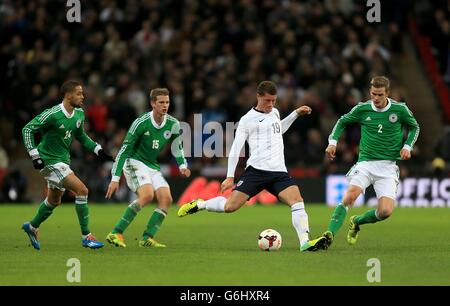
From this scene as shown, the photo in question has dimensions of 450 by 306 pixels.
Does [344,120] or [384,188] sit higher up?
[344,120]

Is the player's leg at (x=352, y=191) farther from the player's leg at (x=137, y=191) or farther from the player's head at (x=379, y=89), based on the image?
the player's leg at (x=137, y=191)

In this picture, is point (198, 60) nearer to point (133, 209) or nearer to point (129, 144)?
point (129, 144)

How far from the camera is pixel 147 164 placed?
13.8 meters

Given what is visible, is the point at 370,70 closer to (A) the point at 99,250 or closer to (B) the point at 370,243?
(B) the point at 370,243

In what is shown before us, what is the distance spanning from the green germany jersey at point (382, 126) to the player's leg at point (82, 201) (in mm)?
3387

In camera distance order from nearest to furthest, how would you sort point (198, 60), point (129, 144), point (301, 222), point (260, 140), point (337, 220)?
point (301, 222) → point (260, 140) → point (337, 220) → point (129, 144) → point (198, 60)

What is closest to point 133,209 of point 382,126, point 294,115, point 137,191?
point 137,191

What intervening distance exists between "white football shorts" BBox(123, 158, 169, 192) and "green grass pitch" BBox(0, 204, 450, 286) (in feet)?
2.85

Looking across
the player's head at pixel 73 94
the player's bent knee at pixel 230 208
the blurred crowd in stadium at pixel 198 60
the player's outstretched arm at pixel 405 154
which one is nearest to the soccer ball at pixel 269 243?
the player's bent knee at pixel 230 208

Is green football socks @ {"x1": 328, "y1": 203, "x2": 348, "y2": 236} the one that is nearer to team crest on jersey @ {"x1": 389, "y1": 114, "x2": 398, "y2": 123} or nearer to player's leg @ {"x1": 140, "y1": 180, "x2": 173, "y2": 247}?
team crest on jersey @ {"x1": 389, "y1": 114, "x2": 398, "y2": 123}

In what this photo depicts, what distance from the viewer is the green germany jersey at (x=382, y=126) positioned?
13492mm

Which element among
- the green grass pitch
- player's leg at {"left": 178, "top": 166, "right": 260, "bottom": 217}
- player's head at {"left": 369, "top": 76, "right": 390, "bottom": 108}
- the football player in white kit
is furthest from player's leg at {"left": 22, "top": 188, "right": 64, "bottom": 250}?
player's head at {"left": 369, "top": 76, "right": 390, "bottom": 108}

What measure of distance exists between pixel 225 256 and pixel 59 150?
9.01 feet

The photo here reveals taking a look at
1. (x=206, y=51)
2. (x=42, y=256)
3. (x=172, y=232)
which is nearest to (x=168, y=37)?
(x=206, y=51)
